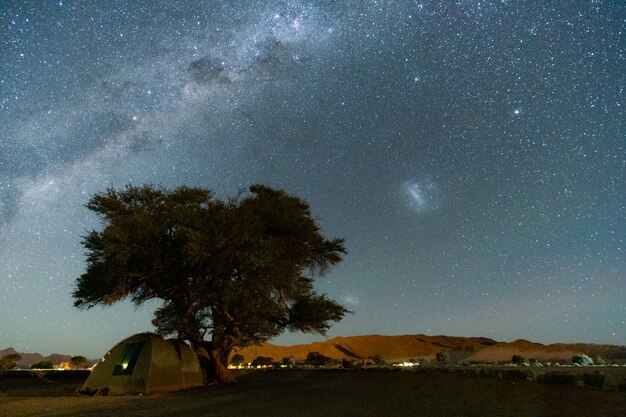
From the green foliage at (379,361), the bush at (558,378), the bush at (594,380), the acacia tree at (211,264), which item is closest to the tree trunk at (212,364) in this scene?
the acacia tree at (211,264)

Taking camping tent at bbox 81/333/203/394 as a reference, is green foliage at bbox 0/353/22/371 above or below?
above

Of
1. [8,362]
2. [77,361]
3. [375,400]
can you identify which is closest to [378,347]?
[77,361]

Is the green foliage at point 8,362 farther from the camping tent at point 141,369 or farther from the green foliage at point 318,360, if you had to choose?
the green foliage at point 318,360

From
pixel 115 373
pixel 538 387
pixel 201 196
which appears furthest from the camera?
pixel 201 196

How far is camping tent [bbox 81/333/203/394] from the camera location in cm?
2108

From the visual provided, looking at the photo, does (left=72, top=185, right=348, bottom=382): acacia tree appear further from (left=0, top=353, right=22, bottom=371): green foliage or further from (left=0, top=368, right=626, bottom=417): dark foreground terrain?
(left=0, top=353, right=22, bottom=371): green foliage

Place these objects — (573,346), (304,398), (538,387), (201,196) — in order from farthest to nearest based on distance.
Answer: (573,346) → (201,196) → (304,398) → (538,387)

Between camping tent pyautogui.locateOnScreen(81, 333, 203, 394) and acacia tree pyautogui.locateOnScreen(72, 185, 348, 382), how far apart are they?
203cm

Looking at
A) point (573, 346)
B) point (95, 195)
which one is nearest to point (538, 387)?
point (95, 195)

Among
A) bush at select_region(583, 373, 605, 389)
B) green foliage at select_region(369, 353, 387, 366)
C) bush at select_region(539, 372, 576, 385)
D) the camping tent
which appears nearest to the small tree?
the camping tent

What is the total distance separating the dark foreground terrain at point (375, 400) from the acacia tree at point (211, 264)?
5.29 metres

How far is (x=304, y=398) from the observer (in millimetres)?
15711

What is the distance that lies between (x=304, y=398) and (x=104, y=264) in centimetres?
1390

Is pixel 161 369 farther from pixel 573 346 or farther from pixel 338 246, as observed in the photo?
pixel 573 346
